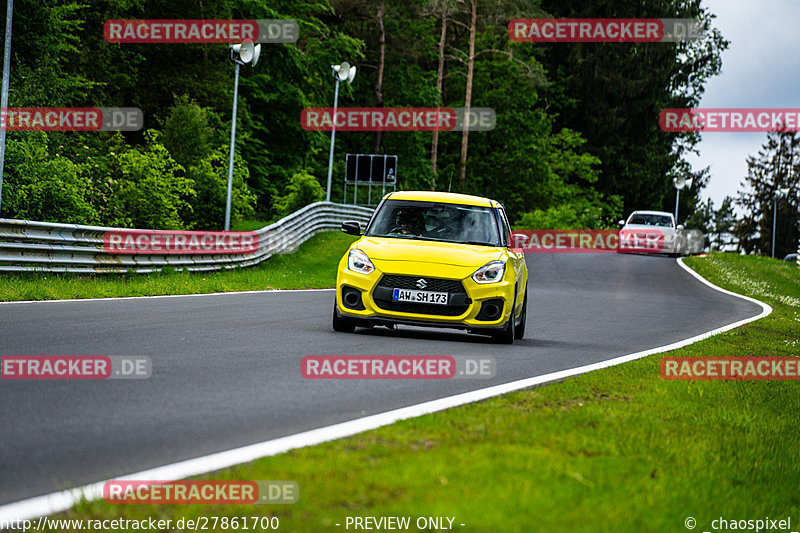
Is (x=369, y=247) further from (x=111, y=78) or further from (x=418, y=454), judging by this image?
(x=111, y=78)

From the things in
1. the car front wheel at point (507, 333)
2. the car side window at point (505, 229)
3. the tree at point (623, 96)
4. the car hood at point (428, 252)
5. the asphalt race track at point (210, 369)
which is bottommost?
the asphalt race track at point (210, 369)

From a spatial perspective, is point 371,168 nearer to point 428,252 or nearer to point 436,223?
point 436,223

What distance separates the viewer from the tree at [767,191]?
122m

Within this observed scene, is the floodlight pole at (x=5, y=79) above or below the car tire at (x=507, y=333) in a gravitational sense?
above

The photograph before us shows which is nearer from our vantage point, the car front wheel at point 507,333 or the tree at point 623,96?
the car front wheel at point 507,333

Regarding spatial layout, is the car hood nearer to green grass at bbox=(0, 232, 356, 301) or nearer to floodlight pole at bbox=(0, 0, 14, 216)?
green grass at bbox=(0, 232, 356, 301)

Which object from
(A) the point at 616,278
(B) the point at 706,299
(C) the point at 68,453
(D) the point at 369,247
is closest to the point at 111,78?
(A) the point at 616,278

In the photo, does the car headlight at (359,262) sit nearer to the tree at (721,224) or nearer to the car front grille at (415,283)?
the car front grille at (415,283)

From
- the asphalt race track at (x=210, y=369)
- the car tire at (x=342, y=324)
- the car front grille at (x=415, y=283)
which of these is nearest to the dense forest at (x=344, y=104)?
the asphalt race track at (x=210, y=369)

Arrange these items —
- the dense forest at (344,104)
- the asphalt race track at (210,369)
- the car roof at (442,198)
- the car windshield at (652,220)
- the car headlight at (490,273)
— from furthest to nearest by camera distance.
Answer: the car windshield at (652,220)
the dense forest at (344,104)
the car roof at (442,198)
the car headlight at (490,273)
the asphalt race track at (210,369)

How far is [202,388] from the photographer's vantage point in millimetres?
8219

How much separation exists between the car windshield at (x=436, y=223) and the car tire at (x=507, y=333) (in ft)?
3.68

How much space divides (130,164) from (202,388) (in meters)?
22.0

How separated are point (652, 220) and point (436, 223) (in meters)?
32.8
